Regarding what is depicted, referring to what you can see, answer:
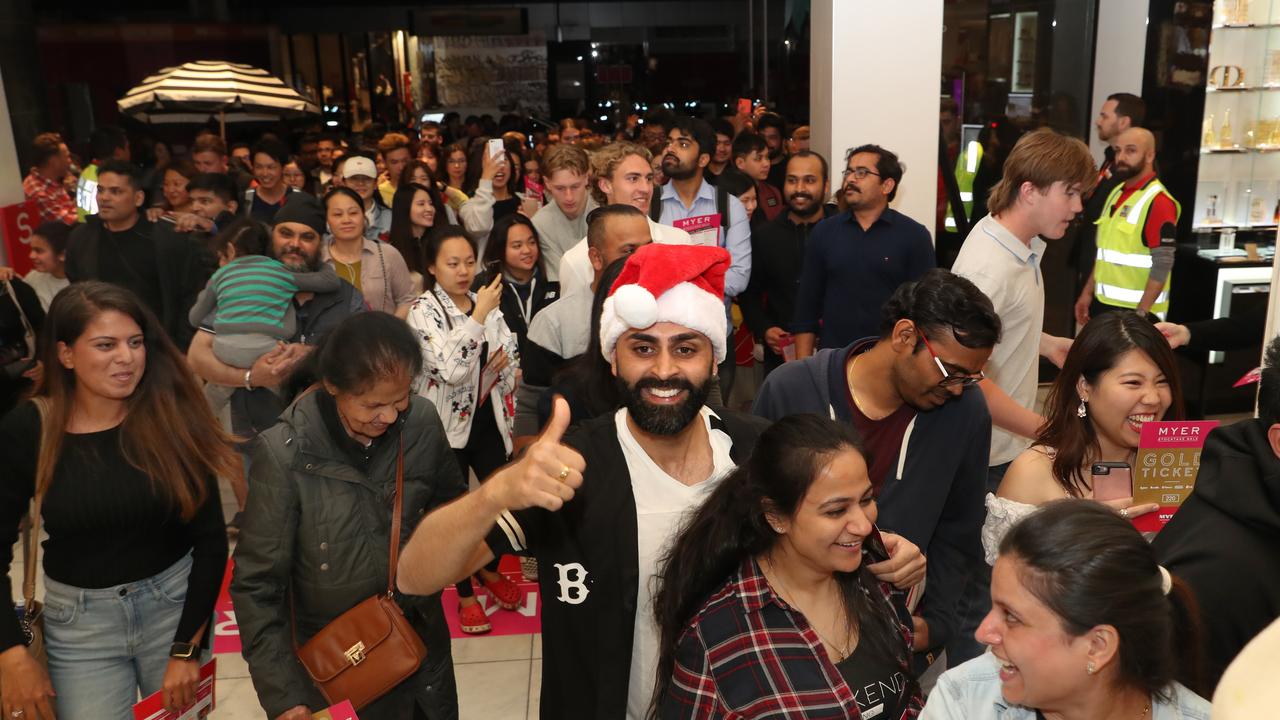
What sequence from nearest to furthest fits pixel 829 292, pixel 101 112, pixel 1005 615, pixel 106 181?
1. pixel 1005 615
2. pixel 829 292
3. pixel 106 181
4. pixel 101 112

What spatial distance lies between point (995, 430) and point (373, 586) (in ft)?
7.31

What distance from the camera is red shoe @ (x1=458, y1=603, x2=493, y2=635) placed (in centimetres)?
435

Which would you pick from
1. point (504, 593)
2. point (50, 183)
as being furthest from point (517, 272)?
point (50, 183)

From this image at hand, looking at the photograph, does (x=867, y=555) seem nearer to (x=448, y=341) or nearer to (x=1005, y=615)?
(x=1005, y=615)

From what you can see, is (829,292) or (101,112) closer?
(829,292)

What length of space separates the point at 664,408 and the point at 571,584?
0.39 meters

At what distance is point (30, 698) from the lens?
2.52 m

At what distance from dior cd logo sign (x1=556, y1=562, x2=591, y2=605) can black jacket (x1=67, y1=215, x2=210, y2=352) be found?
3.88m

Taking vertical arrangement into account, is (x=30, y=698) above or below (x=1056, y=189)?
below

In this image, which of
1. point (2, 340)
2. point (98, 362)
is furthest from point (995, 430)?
point (2, 340)

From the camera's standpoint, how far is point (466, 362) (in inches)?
157

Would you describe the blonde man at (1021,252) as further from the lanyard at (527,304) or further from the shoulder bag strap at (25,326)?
the shoulder bag strap at (25,326)

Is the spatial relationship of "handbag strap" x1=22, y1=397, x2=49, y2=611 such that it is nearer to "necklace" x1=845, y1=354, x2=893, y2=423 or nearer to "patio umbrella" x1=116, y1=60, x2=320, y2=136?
"necklace" x1=845, y1=354, x2=893, y2=423

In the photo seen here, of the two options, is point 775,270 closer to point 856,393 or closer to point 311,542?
point 856,393
